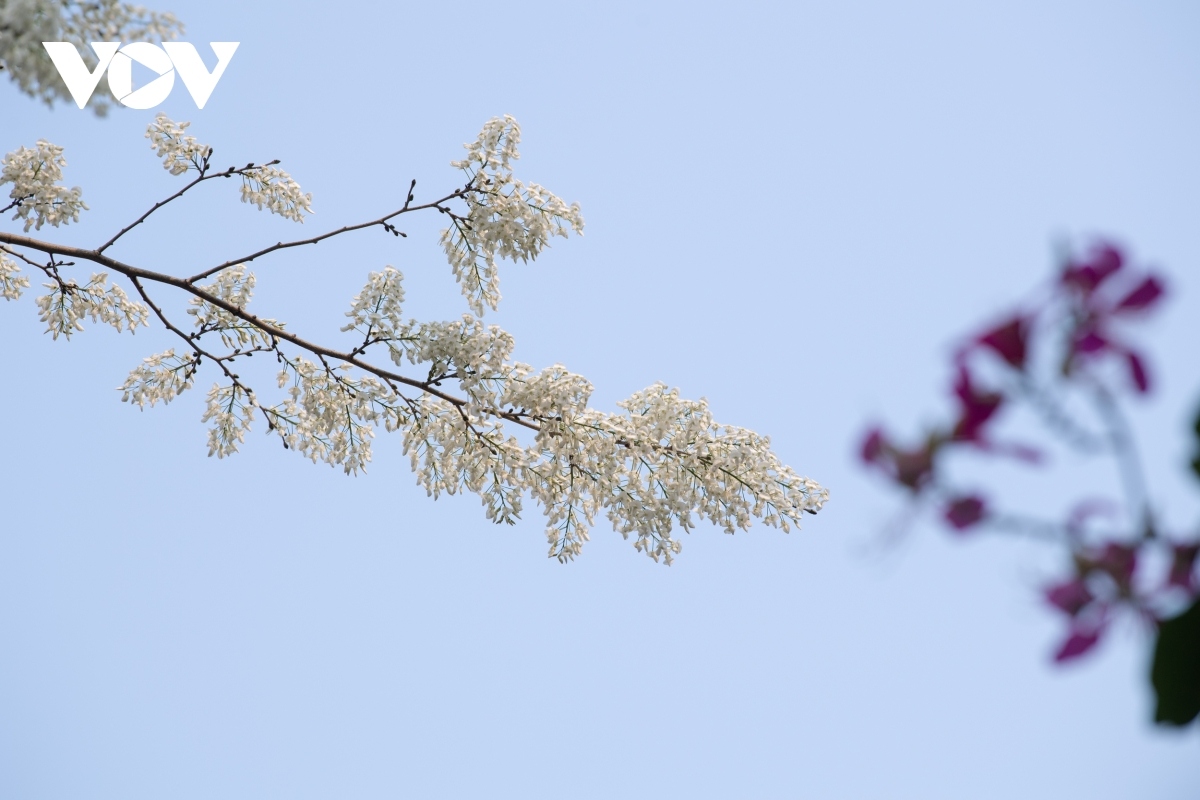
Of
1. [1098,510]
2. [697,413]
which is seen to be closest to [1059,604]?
[1098,510]

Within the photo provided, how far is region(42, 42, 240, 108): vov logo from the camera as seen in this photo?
350cm

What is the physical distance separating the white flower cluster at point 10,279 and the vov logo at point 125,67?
5.61 ft

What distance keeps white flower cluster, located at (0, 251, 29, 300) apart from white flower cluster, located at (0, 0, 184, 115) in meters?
2.21

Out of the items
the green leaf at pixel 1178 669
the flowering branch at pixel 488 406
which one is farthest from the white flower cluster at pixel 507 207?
the green leaf at pixel 1178 669

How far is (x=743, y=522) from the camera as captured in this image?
4.79 meters

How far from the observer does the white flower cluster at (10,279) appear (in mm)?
5453

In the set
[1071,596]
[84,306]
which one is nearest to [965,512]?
[1071,596]

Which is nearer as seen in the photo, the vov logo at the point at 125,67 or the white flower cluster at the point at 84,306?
the vov logo at the point at 125,67

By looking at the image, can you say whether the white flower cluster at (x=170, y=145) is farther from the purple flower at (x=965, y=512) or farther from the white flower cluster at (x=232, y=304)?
the purple flower at (x=965, y=512)

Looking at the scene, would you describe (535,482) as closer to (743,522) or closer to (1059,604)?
(743,522)

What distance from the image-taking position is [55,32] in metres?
3.46

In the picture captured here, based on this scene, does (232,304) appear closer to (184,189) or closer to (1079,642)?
(184,189)

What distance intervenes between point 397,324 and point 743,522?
1.62 meters

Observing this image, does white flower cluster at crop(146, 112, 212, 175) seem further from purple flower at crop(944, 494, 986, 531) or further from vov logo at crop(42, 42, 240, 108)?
purple flower at crop(944, 494, 986, 531)
